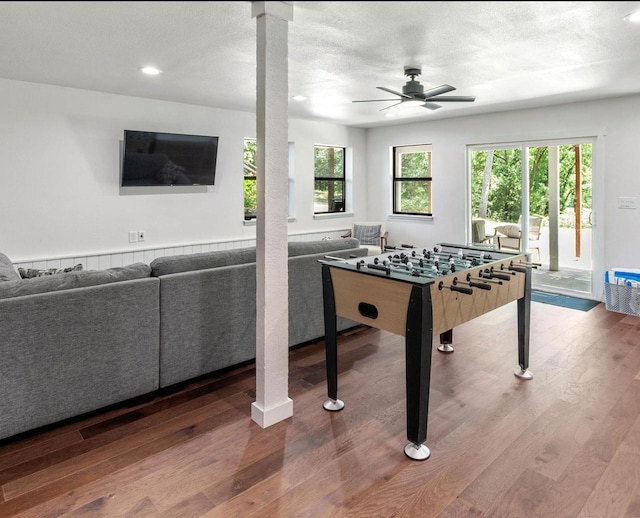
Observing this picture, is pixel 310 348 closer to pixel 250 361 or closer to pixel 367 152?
pixel 250 361

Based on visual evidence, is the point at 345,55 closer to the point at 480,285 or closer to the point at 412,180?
the point at 480,285

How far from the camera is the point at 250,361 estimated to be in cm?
333

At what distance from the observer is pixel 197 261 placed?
9.59ft

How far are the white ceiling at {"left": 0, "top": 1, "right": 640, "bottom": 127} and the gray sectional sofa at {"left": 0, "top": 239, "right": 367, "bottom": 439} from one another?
1309mm

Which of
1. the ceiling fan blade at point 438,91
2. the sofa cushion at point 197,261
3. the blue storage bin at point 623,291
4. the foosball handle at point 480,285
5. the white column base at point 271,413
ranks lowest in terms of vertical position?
the white column base at point 271,413

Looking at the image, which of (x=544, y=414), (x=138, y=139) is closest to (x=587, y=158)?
(x=544, y=414)

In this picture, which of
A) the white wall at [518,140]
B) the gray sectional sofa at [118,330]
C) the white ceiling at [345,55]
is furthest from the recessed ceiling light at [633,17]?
the white wall at [518,140]

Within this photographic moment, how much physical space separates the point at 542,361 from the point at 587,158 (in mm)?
2989

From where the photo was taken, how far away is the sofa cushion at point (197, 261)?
2777 millimetres

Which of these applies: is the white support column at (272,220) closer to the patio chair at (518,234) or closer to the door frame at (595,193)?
the door frame at (595,193)

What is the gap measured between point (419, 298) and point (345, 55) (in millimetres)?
2101

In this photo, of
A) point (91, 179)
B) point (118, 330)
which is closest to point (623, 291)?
point (118, 330)

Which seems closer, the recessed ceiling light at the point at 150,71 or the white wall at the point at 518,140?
the recessed ceiling light at the point at 150,71

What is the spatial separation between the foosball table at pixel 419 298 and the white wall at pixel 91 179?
3154 mm
